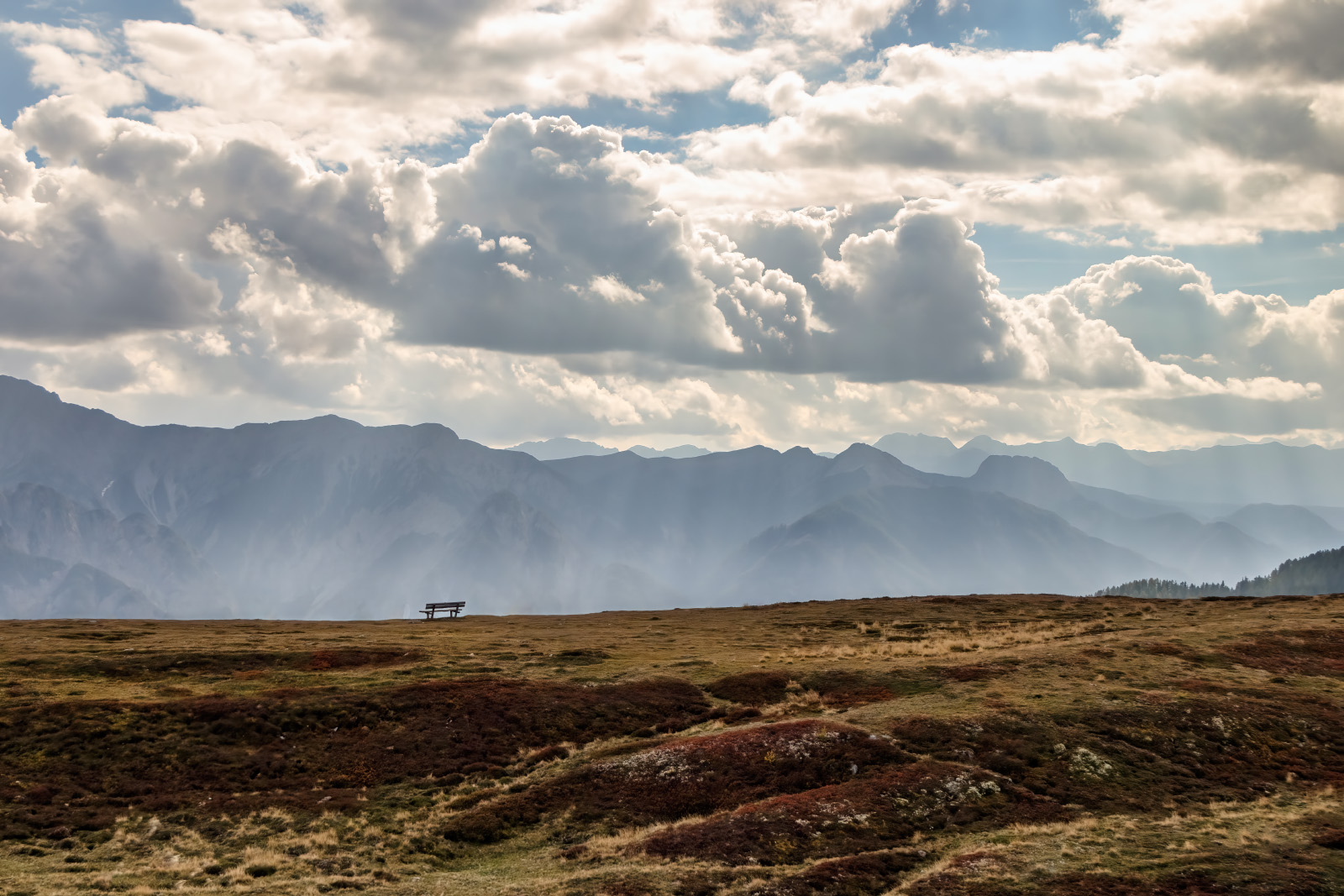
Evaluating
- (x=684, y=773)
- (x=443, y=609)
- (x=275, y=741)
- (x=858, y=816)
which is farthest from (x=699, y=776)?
(x=443, y=609)

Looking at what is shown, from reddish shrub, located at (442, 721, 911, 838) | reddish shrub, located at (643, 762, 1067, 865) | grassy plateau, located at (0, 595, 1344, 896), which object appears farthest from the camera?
reddish shrub, located at (442, 721, 911, 838)

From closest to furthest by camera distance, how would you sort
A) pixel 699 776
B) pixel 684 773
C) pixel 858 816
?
pixel 858 816
pixel 699 776
pixel 684 773

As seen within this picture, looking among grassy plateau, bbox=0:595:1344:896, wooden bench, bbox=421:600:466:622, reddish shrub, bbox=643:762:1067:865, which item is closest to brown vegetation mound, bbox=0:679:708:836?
grassy plateau, bbox=0:595:1344:896

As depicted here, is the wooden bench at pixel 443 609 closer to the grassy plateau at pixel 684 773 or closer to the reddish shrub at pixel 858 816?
the grassy plateau at pixel 684 773

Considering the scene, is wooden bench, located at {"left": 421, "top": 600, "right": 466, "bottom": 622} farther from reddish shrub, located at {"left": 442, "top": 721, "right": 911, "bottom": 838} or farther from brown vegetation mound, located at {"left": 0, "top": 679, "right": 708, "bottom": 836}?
reddish shrub, located at {"left": 442, "top": 721, "right": 911, "bottom": 838}

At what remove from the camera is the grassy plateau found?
1151 inches

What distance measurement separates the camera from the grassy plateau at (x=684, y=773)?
95.9ft

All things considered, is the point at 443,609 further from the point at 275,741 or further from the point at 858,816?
the point at 858,816

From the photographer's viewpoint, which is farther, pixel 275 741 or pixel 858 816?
pixel 275 741

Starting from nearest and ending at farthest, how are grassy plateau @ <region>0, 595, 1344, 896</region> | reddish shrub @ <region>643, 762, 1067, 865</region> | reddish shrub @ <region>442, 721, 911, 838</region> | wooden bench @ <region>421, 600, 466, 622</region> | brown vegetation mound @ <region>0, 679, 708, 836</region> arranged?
grassy plateau @ <region>0, 595, 1344, 896</region>
reddish shrub @ <region>643, 762, 1067, 865</region>
reddish shrub @ <region>442, 721, 911, 838</region>
brown vegetation mound @ <region>0, 679, 708, 836</region>
wooden bench @ <region>421, 600, 466, 622</region>

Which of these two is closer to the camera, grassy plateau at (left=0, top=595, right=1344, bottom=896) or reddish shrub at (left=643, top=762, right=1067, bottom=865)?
grassy plateau at (left=0, top=595, right=1344, bottom=896)

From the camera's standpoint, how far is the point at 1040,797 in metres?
36.1

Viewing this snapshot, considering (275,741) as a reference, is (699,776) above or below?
above

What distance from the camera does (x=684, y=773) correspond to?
128 feet
